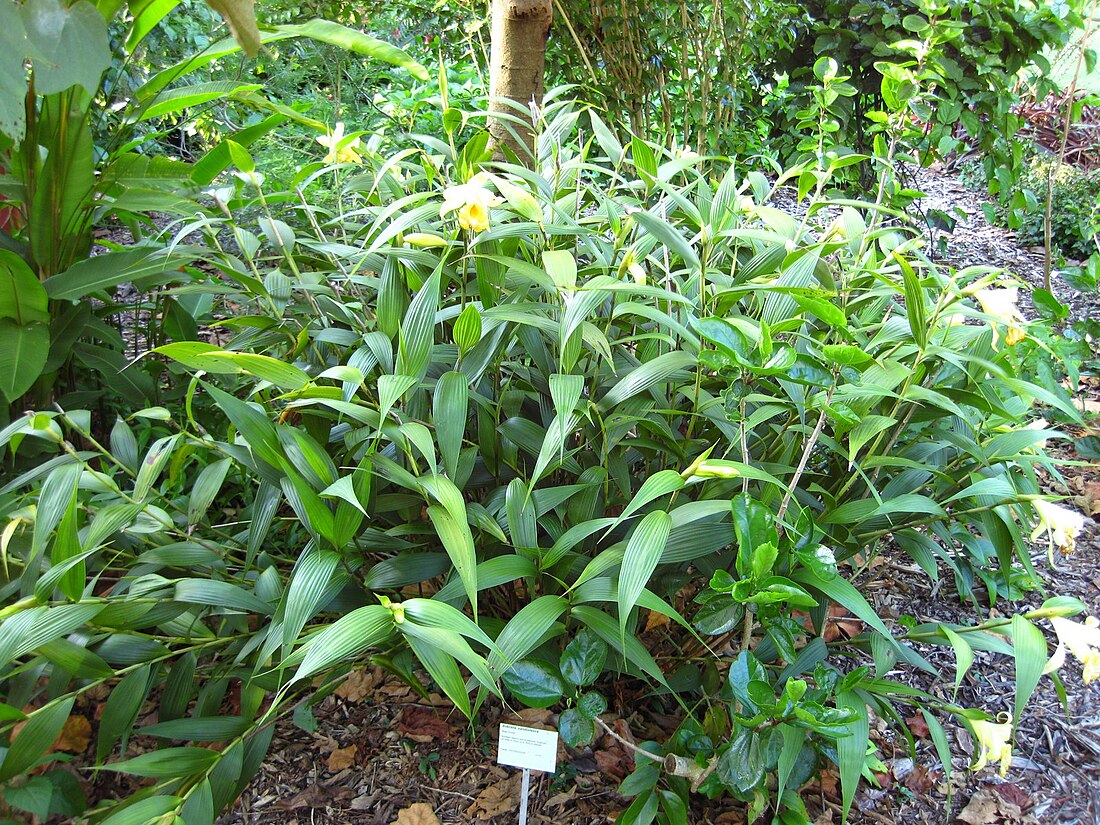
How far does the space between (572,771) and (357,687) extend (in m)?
0.42

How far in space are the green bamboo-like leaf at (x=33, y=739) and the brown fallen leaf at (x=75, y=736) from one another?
1.23 ft

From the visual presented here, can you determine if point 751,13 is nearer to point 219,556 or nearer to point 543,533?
point 543,533

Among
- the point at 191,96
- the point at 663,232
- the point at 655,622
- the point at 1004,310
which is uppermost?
the point at 191,96

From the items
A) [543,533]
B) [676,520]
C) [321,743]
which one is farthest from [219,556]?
[676,520]

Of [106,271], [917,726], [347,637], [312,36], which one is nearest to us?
[347,637]

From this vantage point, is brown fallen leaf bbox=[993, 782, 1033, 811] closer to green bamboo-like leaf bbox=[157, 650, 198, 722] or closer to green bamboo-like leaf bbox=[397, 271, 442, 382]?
green bamboo-like leaf bbox=[397, 271, 442, 382]

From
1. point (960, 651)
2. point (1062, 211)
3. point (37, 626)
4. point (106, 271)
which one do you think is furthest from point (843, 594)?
point (1062, 211)

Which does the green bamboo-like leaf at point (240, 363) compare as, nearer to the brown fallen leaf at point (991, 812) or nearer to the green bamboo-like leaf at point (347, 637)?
the green bamboo-like leaf at point (347, 637)

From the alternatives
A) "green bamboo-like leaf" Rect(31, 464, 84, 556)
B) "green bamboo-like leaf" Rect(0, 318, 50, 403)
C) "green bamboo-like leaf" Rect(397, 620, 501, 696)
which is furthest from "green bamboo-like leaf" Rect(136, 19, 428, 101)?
"green bamboo-like leaf" Rect(397, 620, 501, 696)

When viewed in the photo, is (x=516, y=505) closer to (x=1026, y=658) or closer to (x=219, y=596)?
(x=219, y=596)

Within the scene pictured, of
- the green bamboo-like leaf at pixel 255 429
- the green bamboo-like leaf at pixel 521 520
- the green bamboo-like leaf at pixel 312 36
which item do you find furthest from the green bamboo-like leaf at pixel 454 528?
the green bamboo-like leaf at pixel 312 36

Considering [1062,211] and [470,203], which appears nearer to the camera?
[470,203]

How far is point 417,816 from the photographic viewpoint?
1224 mm

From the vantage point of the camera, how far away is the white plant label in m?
1.02
